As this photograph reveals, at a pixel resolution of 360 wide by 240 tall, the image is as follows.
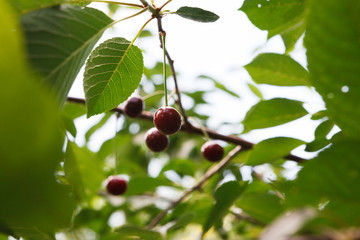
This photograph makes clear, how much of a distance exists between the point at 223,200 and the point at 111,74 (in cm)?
62

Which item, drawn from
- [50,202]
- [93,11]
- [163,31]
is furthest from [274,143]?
[50,202]

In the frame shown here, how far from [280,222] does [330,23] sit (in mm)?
435

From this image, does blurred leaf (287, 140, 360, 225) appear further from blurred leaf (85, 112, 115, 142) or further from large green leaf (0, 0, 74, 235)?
blurred leaf (85, 112, 115, 142)

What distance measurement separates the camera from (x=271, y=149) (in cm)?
148

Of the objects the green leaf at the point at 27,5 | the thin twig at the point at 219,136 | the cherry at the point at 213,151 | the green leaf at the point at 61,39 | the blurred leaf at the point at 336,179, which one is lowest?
the cherry at the point at 213,151

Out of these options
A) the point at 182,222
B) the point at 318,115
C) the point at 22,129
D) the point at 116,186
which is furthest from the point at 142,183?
the point at 22,129

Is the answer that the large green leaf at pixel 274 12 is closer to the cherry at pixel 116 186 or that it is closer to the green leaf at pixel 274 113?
the green leaf at pixel 274 113

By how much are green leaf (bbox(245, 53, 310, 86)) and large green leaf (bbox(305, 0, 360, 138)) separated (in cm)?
93

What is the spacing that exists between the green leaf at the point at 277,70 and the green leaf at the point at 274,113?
Result: 149mm

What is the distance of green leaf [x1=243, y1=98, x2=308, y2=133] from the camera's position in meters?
1.57

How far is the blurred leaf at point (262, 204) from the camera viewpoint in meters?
1.53

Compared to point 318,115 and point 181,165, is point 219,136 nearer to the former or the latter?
point 318,115

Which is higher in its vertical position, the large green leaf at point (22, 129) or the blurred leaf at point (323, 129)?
the large green leaf at point (22, 129)

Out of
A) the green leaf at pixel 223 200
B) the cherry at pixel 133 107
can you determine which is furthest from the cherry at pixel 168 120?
the cherry at pixel 133 107
